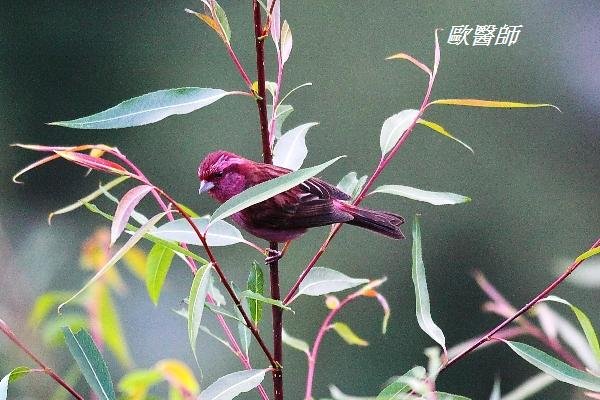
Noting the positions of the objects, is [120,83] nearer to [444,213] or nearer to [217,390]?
[444,213]

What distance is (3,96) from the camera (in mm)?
3061

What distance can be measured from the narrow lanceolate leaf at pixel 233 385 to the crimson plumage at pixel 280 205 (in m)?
0.17

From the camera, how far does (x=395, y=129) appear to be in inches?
37.6

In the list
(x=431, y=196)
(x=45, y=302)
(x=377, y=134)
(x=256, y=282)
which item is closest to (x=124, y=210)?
(x=256, y=282)

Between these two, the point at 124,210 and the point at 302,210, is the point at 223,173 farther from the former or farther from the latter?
the point at 124,210

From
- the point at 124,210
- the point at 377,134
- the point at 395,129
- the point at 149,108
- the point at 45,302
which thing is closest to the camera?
the point at 124,210

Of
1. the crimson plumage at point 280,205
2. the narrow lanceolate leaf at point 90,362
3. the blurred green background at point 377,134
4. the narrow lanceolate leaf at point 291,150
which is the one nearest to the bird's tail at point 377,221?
the crimson plumage at point 280,205

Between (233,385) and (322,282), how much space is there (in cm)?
16

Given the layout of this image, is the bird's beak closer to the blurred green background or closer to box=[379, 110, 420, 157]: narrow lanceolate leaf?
box=[379, 110, 420, 157]: narrow lanceolate leaf

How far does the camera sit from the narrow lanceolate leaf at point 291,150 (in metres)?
0.98

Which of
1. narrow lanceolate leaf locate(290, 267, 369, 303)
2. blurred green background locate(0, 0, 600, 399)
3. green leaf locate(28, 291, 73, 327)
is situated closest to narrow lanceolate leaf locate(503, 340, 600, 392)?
narrow lanceolate leaf locate(290, 267, 369, 303)

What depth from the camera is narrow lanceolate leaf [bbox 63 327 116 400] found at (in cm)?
92

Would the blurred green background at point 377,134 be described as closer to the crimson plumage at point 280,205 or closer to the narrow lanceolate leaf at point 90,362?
the crimson plumage at point 280,205

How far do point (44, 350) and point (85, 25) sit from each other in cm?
197
